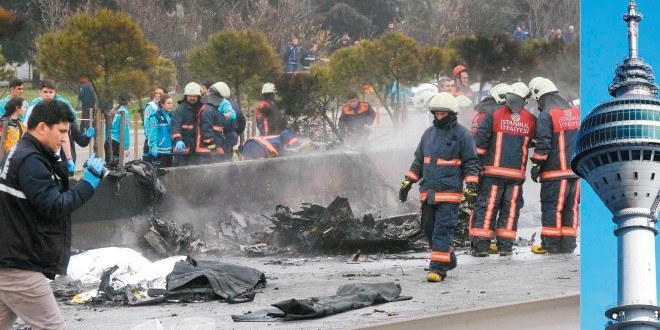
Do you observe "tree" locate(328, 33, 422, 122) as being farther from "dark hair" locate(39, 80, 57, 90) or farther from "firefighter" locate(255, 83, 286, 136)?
"dark hair" locate(39, 80, 57, 90)

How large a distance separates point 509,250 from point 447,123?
6.71 feet

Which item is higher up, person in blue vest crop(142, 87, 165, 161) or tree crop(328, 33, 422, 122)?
tree crop(328, 33, 422, 122)

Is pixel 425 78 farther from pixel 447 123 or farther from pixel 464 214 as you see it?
pixel 447 123

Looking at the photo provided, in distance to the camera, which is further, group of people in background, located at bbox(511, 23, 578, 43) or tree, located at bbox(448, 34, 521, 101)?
tree, located at bbox(448, 34, 521, 101)

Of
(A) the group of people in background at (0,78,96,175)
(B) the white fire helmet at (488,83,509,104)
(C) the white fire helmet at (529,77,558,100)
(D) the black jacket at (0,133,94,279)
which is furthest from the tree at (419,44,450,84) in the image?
(D) the black jacket at (0,133,94,279)

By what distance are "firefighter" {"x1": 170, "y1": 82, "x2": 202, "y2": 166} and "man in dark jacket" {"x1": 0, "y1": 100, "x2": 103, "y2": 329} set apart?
6398mm

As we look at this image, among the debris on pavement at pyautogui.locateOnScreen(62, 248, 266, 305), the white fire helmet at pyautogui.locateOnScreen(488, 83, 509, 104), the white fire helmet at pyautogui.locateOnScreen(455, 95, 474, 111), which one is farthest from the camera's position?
the white fire helmet at pyautogui.locateOnScreen(455, 95, 474, 111)

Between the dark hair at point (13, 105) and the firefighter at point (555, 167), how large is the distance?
15.0 ft

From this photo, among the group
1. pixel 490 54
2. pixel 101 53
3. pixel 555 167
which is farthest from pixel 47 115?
pixel 490 54

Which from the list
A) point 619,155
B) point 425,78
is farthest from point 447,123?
point 619,155

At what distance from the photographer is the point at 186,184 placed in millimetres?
10922

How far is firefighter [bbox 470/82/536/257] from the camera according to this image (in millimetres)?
11094

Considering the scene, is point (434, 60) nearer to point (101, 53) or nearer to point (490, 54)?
point (490, 54)

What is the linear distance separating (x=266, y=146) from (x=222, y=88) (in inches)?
31.4
